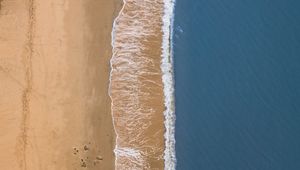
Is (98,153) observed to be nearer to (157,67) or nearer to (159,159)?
(159,159)

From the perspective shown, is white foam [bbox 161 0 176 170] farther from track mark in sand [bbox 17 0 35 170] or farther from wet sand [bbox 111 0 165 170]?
track mark in sand [bbox 17 0 35 170]

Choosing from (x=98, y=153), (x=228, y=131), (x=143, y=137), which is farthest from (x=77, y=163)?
(x=228, y=131)

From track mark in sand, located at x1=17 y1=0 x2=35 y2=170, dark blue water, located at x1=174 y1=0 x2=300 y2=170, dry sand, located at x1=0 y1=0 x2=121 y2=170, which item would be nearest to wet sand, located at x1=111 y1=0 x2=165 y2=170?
dry sand, located at x1=0 y1=0 x2=121 y2=170

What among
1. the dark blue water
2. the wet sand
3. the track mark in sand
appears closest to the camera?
the track mark in sand

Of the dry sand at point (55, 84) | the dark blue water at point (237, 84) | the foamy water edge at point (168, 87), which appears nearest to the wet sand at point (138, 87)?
the foamy water edge at point (168, 87)

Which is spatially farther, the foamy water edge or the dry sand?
the foamy water edge

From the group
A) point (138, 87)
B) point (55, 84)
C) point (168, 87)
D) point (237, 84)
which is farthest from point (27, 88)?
point (237, 84)
